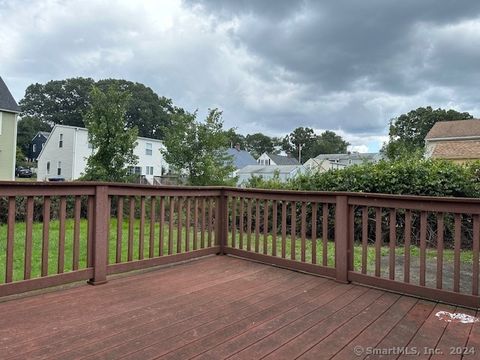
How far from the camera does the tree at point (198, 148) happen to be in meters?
9.45

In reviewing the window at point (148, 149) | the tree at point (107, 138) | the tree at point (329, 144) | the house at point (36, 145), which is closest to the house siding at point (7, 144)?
the tree at point (107, 138)

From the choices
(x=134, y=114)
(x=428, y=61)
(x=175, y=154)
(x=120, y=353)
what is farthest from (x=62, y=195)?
(x=134, y=114)

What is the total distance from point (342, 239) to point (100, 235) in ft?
7.18

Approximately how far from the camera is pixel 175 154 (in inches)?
377

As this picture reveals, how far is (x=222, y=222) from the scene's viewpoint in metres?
4.25

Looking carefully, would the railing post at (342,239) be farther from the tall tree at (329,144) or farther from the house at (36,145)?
the tall tree at (329,144)

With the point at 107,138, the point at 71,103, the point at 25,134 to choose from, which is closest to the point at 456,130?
the point at 107,138

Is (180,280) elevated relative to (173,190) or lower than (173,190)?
lower

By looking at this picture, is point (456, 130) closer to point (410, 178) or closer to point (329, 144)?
point (410, 178)

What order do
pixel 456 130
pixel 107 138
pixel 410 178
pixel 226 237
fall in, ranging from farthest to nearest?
pixel 456 130
pixel 107 138
pixel 410 178
pixel 226 237

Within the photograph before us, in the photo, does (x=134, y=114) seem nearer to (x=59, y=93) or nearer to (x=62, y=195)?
(x=59, y=93)

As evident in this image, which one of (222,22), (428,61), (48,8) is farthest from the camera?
(428,61)

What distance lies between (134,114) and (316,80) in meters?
44.6

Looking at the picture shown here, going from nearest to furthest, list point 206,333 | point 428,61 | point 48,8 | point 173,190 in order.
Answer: point 206,333, point 173,190, point 48,8, point 428,61
